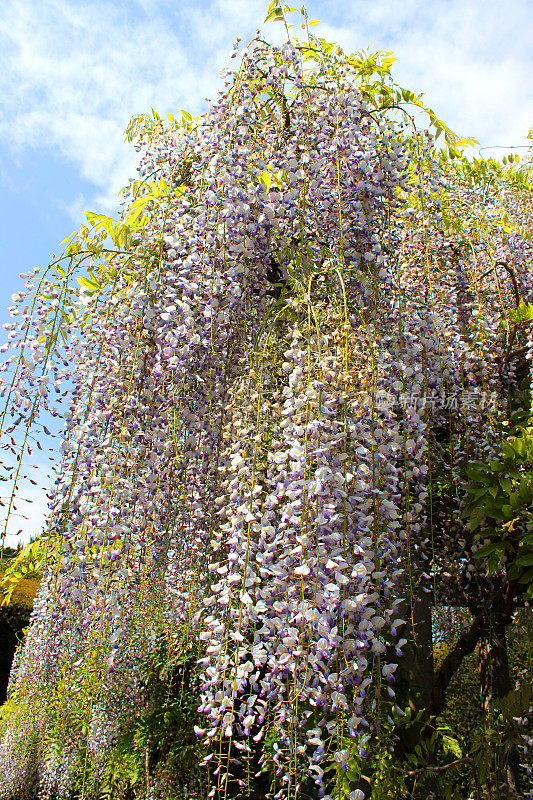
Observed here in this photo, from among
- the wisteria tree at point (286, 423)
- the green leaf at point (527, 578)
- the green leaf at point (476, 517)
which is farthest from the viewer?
the green leaf at point (476, 517)

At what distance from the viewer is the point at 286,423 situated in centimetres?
195

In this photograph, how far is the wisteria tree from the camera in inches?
71.5

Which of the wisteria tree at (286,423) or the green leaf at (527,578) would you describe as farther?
the green leaf at (527,578)

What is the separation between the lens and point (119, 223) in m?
3.02

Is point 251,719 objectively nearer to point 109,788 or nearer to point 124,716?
point 124,716

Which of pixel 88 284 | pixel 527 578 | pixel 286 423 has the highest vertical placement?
pixel 88 284

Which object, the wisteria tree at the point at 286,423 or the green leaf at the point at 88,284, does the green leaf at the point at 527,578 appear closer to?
the wisteria tree at the point at 286,423

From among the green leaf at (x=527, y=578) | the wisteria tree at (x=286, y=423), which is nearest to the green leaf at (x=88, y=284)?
the wisteria tree at (x=286, y=423)

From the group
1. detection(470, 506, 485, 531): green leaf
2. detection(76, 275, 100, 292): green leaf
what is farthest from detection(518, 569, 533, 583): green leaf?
detection(76, 275, 100, 292): green leaf

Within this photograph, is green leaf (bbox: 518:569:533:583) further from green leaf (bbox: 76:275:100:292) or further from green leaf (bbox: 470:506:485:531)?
green leaf (bbox: 76:275:100:292)

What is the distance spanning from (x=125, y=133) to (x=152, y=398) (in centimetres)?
195

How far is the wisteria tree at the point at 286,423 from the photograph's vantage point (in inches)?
71.5

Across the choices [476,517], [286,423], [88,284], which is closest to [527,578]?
[476,517]

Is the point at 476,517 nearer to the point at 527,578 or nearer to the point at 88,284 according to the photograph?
the point at 527,578
